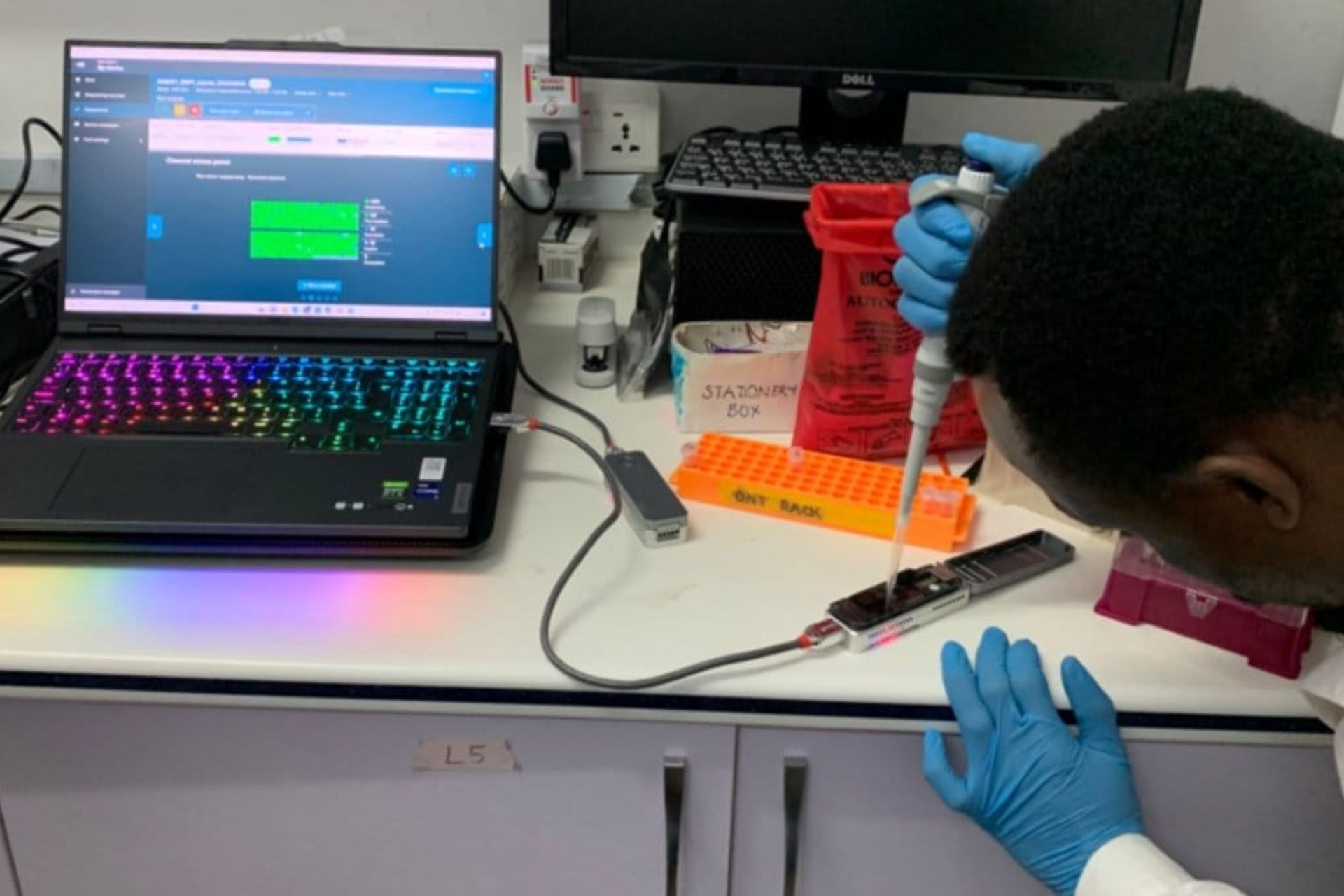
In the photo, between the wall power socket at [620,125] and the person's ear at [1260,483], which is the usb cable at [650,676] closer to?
the person's ear at [1260,483]

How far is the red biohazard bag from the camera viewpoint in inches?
34.2

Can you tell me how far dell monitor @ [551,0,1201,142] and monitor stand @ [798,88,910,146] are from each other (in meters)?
0.08

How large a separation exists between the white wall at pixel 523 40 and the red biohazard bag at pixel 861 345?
0.38 meters

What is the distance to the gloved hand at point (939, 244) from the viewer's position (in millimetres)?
740

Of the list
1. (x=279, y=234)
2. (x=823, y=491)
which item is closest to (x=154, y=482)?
(x=279, y=234)

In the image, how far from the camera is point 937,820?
781mm

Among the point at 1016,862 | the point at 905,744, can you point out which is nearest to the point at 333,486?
the point at 905,744

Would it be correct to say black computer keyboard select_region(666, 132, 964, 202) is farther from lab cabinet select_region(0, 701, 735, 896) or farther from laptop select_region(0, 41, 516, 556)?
lab cabinet select_region(0, 701, 735, 896)

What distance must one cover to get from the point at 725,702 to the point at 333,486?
31cm

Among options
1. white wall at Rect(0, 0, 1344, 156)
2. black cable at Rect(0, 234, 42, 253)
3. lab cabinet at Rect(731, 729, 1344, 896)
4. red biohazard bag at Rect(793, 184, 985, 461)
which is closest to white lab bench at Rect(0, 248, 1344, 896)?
lab cabinet at Rect(731, 729, 1344, 896)

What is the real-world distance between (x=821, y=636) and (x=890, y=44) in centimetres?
59

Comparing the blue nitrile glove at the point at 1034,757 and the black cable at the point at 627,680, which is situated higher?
the black cable at the point at 627,680

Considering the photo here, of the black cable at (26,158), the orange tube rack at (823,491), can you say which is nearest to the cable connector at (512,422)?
the orange tube rack at (823,491)

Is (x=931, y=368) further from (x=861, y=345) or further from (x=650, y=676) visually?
(x=650, y=676)
